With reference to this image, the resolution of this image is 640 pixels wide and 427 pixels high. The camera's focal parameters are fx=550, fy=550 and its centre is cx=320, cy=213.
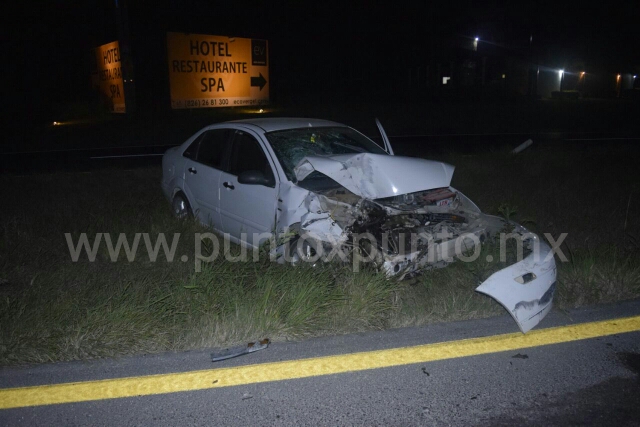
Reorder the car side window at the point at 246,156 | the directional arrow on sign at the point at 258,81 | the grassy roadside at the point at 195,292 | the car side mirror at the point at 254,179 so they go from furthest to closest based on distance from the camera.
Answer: the directional arrow on sign at the point at 258,81 → the car side window at the point at 246,156 → the car side mirror at the point at 254,179 → the grassy roadside at the point at 195,292

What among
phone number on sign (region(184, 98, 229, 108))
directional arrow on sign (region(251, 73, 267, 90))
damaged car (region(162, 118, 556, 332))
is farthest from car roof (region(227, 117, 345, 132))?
directional arrow on sign (region(251, 73, 267, 90))

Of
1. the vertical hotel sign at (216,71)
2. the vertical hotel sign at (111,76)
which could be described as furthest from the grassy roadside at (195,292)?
the vertical hotel sign at (111,76)

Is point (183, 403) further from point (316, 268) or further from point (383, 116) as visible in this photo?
point (383, 116)

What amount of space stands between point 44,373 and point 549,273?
350 cm

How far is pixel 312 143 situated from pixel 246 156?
708 millimetres

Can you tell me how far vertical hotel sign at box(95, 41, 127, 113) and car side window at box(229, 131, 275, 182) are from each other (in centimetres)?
2207

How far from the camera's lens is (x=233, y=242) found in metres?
6.07

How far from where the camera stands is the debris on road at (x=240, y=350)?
3574 mm

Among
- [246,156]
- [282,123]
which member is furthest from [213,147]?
[282,123]

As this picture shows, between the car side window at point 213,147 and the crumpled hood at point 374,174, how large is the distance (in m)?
1.43

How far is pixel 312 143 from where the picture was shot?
228 inches

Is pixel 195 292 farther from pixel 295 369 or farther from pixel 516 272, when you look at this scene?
pixel 516 272

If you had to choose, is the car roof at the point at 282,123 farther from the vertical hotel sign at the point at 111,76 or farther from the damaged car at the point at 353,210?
the vertical hotel sign at the point at 111,76

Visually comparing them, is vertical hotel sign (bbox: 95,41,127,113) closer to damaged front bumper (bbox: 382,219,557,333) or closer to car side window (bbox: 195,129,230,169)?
car side window (bbox: 195,129,230,169)
